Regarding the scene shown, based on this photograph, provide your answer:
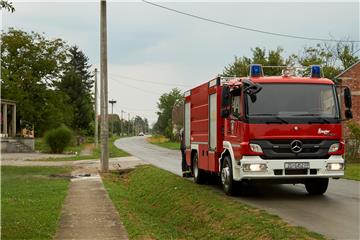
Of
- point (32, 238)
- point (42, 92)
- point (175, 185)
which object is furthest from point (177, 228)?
point (42, 92)

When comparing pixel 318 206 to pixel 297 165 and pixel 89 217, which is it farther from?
pixel 89 217

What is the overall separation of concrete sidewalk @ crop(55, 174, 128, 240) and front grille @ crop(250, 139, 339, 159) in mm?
3470

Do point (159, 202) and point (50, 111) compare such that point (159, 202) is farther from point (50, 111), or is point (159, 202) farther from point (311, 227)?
point (50, 111)

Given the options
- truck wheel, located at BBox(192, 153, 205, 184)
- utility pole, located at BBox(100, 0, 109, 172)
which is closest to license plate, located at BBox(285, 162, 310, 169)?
truck wheel, located at BBox(192, 153, 205, 184)

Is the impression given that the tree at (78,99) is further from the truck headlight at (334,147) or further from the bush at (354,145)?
the truck headlight at (334,147)

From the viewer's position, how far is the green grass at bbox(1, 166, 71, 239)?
919 centimetres

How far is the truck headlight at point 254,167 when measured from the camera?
11.7 m

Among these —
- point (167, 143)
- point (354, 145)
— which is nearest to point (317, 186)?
point (354, 145)

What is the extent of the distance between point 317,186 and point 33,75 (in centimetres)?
4550

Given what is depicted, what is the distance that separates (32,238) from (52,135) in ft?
120

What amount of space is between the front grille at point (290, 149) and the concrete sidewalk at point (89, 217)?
3470 mm

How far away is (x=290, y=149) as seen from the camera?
38.7ft

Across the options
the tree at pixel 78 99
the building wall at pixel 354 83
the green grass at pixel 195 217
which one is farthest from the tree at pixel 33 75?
the green grass at pixel 195 217

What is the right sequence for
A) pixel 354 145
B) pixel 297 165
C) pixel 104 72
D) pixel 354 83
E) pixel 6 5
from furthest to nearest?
pixel 354 83 < pixel 354 145 < pixel 104 72 < pixel 297 165 < pixel 6 5
